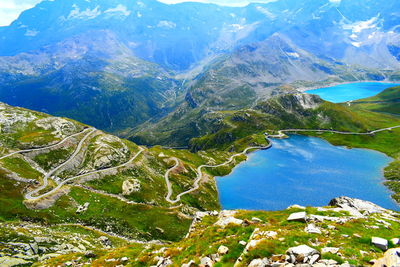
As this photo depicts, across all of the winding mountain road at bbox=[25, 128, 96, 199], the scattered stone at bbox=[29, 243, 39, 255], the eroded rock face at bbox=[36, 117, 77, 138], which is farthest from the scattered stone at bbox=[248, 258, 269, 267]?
the eroded rock face at bbox=[36, 117, 77, 138]

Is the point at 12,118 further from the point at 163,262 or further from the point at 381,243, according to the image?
the point at 381,243

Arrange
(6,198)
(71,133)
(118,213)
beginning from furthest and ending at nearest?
(71,133) < (118,213) < (6,198)

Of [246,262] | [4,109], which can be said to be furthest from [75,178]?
[246,262]

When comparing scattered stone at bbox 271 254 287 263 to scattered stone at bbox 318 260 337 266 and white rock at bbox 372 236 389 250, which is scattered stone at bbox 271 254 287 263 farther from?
white rock at bbox 372 236 389 250

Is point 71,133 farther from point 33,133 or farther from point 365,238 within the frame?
point 365,238

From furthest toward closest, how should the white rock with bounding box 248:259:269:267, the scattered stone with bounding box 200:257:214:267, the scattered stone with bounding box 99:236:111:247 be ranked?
the scattered stone with bounding box 99:236:111:247 → the scattered stone with bounding box 200:257:214:267 → the white rock with bounding box 248:259:269:267

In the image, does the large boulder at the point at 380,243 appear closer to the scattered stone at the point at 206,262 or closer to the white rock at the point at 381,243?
the white rock at the point at 381,243

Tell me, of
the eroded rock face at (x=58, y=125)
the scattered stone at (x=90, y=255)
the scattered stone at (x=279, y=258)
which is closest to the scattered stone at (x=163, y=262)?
the scattered stone at (x=279, y=258)
